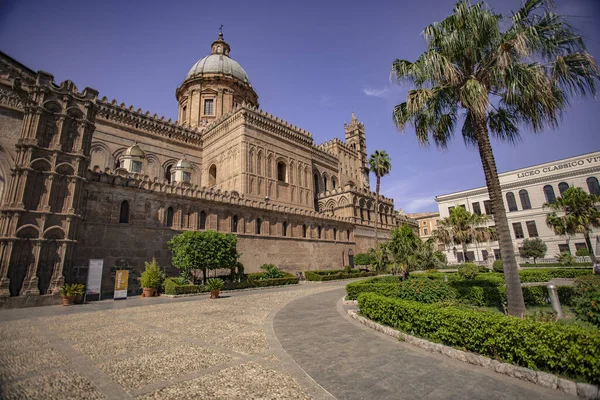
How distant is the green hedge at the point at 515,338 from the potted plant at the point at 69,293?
14.9 m

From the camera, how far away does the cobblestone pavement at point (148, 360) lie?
439 cm

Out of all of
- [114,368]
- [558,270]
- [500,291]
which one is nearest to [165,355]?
[114,368]

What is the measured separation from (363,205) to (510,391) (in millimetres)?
36385

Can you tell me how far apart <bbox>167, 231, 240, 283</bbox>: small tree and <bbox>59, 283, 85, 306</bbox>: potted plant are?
5.17 metres

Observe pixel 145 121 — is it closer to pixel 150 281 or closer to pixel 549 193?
pixel 150 281

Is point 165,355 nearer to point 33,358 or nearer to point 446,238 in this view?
point 33,358

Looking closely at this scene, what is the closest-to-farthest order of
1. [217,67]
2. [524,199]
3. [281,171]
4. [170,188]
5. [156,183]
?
1. [156,183]
2. [170,188]
3. [281,171]
4. [524,199]
5. [217,67]

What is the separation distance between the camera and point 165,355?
5.99m

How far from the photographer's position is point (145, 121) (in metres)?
33.0

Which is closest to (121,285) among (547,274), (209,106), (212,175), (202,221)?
(202,221)

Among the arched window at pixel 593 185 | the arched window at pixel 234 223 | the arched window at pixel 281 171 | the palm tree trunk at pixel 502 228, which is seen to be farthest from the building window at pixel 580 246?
the arched window at pixel 234 223

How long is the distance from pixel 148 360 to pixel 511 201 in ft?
154

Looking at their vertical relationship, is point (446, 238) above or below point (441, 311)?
above

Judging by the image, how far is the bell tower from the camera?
5558cm
